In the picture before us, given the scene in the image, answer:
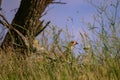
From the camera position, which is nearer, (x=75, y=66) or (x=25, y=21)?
(x=75, y=66)

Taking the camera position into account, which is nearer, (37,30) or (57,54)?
(57,54)

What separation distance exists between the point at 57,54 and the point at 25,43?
2363mm

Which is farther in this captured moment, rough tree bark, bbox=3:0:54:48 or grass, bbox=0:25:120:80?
rough tree bark, bbox=3:0:54:48

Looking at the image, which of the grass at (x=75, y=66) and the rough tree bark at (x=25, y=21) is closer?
the grass at (x=75, y=66)

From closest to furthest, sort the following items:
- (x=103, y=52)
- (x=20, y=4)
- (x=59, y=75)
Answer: (x=59, y=75) → (x=103, y=52) → (x=20, y=4)

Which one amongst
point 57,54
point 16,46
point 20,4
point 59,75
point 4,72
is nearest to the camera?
point 59,75

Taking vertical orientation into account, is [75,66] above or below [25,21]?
below

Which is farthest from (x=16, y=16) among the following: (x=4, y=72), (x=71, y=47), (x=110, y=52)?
(x=110, y=52)

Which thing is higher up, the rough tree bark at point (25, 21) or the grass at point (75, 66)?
the rough tree bark at point (25, 21)

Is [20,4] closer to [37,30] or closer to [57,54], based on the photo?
[37,30]

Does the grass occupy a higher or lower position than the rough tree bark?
lower

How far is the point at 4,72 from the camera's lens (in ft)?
16.5

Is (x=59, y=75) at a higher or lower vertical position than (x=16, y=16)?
lower

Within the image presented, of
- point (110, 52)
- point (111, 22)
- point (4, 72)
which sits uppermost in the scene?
point (111, 22)
